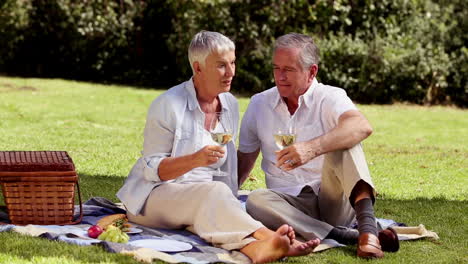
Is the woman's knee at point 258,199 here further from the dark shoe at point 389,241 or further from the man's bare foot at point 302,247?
the dark shoe at point 389,241

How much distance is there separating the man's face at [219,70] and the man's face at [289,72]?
0.31 meters

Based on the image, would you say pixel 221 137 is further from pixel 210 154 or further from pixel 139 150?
pixel 139 150

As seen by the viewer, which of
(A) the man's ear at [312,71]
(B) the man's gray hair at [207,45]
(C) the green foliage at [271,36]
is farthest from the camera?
(C) the green foliage at [271,36]

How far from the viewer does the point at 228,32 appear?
15.7 meters

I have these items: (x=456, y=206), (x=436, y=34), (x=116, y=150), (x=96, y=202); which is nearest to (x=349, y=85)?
(x=436, y=34)

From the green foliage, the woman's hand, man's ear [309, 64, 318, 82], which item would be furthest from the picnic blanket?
the green foliage

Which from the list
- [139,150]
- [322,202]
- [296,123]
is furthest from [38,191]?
[139,150]

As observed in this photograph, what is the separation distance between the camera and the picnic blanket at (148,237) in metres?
4.70

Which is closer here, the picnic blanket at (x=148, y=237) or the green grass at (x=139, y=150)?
the picnic blanket at (x=148, y=237)

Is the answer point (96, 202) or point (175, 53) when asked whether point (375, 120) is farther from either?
point (96, 202)

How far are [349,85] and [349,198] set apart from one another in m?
10.2

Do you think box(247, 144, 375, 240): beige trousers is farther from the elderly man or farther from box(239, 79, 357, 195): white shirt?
box(239, 79, 357, 195): white shirt

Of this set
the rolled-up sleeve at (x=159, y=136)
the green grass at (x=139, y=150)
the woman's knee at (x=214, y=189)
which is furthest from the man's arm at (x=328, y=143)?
the rolled-up sleeve at (x=159, y=136)

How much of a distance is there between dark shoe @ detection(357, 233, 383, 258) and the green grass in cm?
6
